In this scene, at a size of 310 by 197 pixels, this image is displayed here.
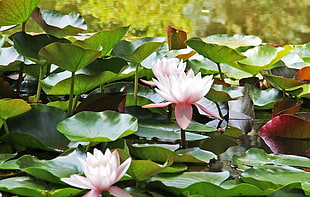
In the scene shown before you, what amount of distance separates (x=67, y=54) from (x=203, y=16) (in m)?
2.32

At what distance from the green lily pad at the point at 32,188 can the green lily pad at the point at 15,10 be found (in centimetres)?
42

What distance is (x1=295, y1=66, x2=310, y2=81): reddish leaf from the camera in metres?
1.34

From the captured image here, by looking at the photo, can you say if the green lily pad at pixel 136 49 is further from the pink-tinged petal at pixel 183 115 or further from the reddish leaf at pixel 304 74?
the reddish leaf at pixel 304 74

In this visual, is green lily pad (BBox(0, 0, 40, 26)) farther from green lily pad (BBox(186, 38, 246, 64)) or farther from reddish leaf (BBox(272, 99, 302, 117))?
reddish leaf (BBox(272, 99, 302, 117))

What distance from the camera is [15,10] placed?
41.5 inches

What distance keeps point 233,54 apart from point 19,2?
0.49m

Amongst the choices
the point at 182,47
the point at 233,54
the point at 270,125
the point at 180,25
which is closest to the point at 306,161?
the point at 270,125

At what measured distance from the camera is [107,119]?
88 cm

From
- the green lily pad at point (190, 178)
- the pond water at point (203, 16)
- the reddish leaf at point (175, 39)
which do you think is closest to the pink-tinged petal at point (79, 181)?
the green lily pad at point (190, 178)

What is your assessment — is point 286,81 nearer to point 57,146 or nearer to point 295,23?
point 57,146

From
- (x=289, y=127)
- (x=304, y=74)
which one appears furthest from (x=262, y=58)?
(x=289, y=127)

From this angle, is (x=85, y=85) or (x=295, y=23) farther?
(x=295, y=23)

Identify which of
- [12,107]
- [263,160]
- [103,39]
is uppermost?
[103,39]

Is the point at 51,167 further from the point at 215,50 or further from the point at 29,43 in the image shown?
the point at 215,50
